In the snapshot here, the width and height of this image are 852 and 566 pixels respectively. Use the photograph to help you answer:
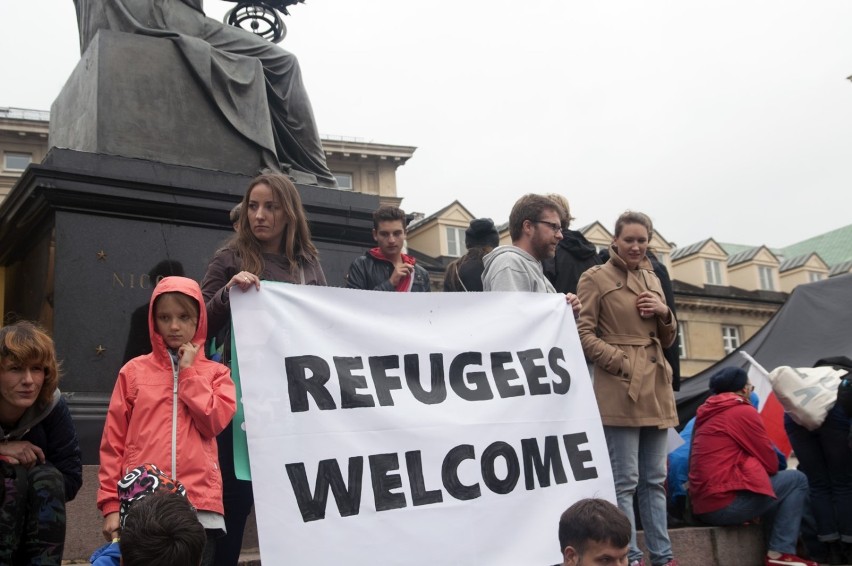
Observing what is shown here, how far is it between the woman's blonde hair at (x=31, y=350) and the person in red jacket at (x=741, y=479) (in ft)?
14.0

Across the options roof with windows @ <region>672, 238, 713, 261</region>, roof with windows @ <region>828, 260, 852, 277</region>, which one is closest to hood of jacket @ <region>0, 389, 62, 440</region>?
roof with windows @ <region>672, 238, 713, 261</region>

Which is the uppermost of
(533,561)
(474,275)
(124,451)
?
(474,275)

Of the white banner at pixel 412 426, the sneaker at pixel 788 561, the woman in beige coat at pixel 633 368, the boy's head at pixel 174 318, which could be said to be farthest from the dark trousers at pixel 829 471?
the boy's head at pixel 174 318

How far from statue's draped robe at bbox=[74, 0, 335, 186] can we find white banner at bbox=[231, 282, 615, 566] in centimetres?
316

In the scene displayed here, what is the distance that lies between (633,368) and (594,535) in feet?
5.71

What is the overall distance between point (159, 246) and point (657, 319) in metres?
3.17

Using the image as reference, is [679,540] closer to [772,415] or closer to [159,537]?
[159,537]

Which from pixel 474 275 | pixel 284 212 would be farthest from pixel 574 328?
pixel 284 212

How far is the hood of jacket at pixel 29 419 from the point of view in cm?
345

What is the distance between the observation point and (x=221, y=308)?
13.5 feet

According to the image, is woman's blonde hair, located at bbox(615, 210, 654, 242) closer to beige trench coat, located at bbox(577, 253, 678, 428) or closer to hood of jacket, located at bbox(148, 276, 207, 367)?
beige trench coat, located at bbox(577, 253, 678, 428)

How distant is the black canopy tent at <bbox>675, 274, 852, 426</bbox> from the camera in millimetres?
10992

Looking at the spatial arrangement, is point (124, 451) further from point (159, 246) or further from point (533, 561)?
point (159, 246)

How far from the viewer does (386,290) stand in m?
5.15
